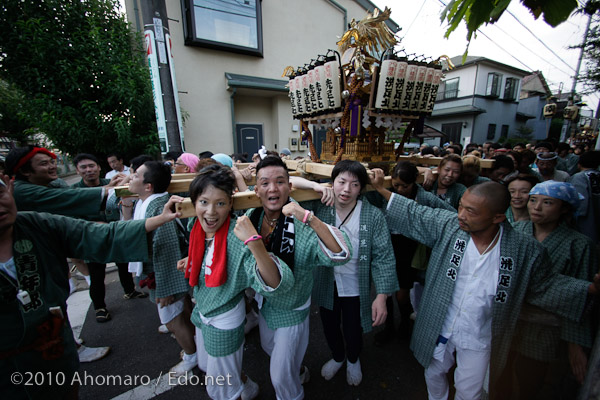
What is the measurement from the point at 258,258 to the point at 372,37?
3.07m

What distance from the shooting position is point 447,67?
9.29 feet

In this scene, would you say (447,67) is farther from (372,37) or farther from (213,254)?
(213,254)

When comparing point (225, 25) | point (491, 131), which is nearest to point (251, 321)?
point (225, 25)

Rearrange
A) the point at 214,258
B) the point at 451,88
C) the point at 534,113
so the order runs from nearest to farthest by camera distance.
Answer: the point at 214,258, the point at 451,88, the point at 534,113

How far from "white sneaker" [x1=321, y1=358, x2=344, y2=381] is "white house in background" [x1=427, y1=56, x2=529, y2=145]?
919 inches

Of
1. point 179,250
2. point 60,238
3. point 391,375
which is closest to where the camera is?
point 60,238

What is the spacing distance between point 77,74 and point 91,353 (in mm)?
6183

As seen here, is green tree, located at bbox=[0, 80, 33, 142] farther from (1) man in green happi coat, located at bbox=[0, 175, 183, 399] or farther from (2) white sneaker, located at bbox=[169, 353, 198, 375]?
(2) white sneaker, located at bbox=[169, 353, 198, 375]

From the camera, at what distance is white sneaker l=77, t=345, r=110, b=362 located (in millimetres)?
2758

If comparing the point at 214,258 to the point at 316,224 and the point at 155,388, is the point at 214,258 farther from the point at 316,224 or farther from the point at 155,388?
the point at 155,388

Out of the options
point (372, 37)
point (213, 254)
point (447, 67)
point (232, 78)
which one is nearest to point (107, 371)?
point (213, 254)

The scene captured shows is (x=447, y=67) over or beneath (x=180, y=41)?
beneath

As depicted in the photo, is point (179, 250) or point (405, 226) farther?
point (179, 250)

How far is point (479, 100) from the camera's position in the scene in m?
20.0
